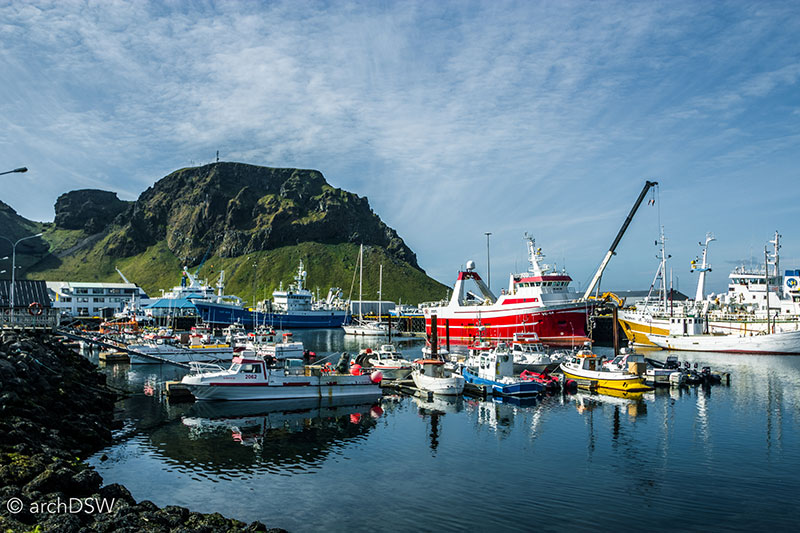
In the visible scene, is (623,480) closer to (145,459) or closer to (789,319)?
(145,459)

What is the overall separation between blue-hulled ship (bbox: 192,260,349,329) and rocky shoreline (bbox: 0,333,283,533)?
10346 cm

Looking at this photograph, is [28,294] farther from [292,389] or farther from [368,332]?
[292,389]

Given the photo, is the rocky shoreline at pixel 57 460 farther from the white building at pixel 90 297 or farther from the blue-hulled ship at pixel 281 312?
the white building at pixel 90 297

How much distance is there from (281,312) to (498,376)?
370 feet

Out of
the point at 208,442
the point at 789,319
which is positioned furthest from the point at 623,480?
the point at 789,319

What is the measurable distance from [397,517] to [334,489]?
13.1 feet

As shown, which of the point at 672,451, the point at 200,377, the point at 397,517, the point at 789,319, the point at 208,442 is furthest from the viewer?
the point at 789,319

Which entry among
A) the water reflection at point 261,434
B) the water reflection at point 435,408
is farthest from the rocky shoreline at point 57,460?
the water reflection at point 435,408

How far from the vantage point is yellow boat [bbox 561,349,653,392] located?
154 feet

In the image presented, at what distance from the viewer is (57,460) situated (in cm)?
2044

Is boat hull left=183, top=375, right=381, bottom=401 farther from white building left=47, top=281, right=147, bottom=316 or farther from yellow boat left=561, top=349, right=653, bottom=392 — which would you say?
white building left=47, top=281, right=147, bottom=316

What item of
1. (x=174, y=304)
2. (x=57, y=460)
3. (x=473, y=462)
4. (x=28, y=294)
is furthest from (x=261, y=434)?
(x=174, y=304)

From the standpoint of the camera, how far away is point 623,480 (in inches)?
945

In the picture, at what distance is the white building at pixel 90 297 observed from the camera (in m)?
153
